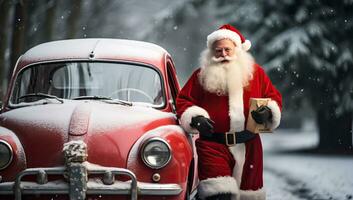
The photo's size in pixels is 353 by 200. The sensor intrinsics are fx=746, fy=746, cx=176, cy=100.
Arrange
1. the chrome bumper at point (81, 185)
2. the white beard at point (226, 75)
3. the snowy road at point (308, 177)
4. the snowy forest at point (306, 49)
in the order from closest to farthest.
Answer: the chrome bumper at point (81, 185)
the white beard at point (226, 75)
the snowy road at point (308, 177)
the snowy forest at point (306, 49)

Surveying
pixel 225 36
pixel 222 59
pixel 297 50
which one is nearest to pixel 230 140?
pixel 222 59

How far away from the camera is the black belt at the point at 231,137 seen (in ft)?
22.5

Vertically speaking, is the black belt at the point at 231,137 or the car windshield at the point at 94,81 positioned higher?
the car windshield at the point at 94,81

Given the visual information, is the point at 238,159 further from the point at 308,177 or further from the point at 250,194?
the point at 308,177

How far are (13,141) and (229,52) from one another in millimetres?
2210

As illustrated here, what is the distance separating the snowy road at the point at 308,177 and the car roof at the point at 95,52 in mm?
3391

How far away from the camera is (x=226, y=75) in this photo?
702 centimetres

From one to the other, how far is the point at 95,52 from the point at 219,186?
195 cm

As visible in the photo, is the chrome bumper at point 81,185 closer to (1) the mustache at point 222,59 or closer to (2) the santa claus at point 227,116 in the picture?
(2) the santa claus at point 227,116

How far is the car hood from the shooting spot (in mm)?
6215

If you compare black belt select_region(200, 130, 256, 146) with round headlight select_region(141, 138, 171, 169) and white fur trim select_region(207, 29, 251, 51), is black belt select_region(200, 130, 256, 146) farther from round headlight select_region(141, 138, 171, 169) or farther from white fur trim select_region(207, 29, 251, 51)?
white fur trim select_region(207, 29, 251, 51)

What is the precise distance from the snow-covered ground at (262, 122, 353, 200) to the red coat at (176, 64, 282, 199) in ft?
10.5

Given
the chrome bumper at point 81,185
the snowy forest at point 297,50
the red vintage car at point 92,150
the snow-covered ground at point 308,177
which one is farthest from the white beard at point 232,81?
the snowy forest at point 297,50

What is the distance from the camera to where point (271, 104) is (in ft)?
22.7
